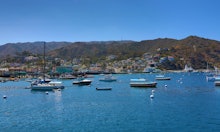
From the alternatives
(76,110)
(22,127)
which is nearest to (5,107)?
(76,110)

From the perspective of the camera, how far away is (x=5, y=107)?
157 feet

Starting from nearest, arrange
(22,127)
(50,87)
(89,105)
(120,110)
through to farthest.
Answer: (22,127) < (120,110) < (89,105) < (50,87)

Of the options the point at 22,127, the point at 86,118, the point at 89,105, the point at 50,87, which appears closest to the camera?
the point at 22,127

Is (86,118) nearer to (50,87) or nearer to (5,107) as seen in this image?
(5,107)

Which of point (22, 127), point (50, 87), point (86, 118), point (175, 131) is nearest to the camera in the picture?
point (175, 131)

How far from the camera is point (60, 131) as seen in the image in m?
30.2

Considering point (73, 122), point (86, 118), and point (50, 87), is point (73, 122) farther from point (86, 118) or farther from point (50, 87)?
point (50, 87)

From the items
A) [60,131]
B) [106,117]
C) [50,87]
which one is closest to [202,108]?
[106,117]

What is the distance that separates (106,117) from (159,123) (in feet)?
21.6

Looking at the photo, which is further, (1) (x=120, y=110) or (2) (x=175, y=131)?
(1) (x=120, y=110)

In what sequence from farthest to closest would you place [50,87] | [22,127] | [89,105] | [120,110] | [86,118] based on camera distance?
1. [50,87]
2. [89,105]
3. [120,110]
4. [86,118]
5. [22,127]

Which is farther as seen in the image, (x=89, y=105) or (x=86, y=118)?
(x=89, y=105)

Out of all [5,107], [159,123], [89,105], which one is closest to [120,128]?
[159,123]

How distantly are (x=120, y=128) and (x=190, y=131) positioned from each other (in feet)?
20.5
